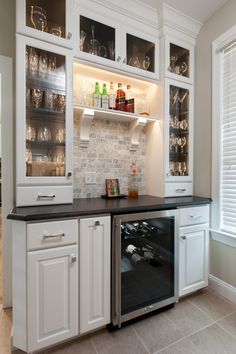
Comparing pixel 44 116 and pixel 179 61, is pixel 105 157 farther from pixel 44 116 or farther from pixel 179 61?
pixel 179 61

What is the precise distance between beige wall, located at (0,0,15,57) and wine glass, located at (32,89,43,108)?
18.4 inches

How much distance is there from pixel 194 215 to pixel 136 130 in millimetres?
1040

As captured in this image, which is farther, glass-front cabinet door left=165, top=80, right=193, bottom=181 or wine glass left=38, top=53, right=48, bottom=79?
glass-front cabinet door left=165, top=80, right=193, bottom=181

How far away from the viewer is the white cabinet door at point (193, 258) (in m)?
1.78

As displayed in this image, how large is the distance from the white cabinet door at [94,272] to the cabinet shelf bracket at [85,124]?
2.89 ft

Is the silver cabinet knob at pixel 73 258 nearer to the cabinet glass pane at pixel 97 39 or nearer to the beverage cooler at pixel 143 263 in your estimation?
the beverage cooler at pixel 143 263

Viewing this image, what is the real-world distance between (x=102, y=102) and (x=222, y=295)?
2189 millimetres

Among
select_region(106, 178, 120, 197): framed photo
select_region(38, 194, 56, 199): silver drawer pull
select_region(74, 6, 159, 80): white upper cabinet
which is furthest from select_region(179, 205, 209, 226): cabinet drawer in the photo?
select_region(74, 6, 159, 80): white upper cabinet

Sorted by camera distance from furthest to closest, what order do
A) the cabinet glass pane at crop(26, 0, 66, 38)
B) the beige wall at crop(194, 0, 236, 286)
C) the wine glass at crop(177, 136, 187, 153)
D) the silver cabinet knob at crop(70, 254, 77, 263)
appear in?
1. the wine glass at crop(177, 136, 187, 153)
2. the beige wall at crop(194, 0, 236, 286)
3. the cabinet glass pane at crop(26, 0, 66, 38)
4. the silver cabinet knob at crop(70, 254, 77, 263)

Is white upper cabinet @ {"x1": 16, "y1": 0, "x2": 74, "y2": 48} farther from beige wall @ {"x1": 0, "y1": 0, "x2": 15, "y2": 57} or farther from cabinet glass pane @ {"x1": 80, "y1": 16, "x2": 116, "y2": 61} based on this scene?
beige wall @ {"x1": 0, "y1": 0, "x2": 15, "y2": 57}

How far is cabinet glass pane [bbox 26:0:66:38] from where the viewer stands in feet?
5.03

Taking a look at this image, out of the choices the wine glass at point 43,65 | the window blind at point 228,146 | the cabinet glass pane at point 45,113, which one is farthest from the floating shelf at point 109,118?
the window blind at point 228,146

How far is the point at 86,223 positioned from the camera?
4.40 ft

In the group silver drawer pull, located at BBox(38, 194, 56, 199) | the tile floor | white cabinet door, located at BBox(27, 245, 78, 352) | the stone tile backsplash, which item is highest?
the stone tile backsplash
